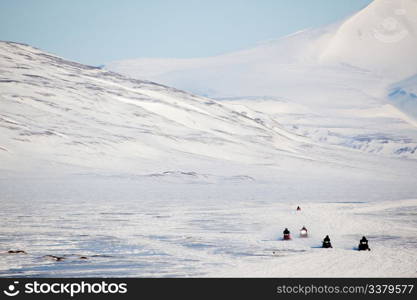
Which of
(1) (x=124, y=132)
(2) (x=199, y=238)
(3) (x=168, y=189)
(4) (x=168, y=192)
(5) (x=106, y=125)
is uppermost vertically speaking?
(5) (x=106, y=125)

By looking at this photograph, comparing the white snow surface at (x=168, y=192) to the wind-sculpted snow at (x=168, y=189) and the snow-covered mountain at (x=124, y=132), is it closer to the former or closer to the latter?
the wind-sculpted snow at (x=168, y=189)

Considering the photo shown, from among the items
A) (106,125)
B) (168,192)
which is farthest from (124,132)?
(168,192)

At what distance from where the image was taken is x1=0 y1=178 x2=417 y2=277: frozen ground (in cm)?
2634

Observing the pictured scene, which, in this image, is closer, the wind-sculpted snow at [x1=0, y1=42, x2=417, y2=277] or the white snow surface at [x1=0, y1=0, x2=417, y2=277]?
the white snow surface at [x1=0, y1=0, x2=417, y2=277]

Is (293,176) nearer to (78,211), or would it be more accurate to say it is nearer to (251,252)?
(78,211)

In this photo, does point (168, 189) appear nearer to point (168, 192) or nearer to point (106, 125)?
point (168, 192)

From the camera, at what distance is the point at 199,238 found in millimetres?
35406

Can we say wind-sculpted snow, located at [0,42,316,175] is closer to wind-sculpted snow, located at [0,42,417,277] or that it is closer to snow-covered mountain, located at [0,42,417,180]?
snow-covered mountain, located at [0,42,417,180]

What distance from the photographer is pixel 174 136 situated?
6068 inches

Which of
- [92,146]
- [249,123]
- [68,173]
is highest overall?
[249,123]

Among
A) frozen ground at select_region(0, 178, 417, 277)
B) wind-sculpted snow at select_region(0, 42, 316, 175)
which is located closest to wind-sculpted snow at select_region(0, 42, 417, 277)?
frozen ground at select_region(0, 178, 417, 277)

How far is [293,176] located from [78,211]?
78.8 m

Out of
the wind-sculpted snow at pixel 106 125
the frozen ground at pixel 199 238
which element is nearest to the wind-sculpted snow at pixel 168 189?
the frozen ground at pixel 199 238

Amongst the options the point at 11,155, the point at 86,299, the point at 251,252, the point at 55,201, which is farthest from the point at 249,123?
the point at 86,299
